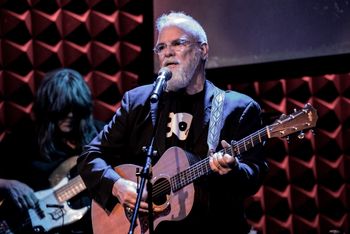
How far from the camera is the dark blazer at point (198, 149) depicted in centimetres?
298

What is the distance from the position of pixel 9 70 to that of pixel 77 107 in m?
0.98

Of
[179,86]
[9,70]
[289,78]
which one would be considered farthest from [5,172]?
[289,78]

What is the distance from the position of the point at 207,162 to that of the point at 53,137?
2.08 meters

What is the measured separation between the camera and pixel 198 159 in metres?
3.08

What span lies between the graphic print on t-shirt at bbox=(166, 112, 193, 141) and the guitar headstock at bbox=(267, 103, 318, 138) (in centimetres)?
57

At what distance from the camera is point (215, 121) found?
10.3 feet

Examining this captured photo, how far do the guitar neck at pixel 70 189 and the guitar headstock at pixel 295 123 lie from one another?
6.23ft

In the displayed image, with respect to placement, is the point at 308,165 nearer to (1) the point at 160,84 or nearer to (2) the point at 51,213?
(2) the point at 51,213

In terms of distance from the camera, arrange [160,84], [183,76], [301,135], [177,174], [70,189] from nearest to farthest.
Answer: [301,135], [160,84], [177,174], [183,76], [70,189]

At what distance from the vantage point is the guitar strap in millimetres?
3090

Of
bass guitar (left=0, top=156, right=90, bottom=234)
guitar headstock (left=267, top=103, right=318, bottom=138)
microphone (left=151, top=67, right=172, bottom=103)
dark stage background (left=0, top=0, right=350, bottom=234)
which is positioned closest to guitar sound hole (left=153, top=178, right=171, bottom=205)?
microphone (left=151, top=67, right=172, bottom=103)

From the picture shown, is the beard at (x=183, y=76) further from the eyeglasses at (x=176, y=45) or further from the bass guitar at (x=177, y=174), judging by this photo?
the bass guitar at (x=177, y=174)

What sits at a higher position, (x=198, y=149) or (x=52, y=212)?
(x=198, y=149)

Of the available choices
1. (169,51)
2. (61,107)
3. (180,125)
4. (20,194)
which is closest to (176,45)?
(169,51)
